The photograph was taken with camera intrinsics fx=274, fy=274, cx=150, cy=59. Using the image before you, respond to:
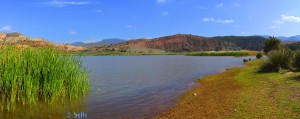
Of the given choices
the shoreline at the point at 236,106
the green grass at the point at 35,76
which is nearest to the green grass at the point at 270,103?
the shoreline at the point at 236,106

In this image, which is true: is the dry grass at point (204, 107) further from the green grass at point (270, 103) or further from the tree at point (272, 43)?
the tree at point (272, 43)

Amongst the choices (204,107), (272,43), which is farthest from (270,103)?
(272,43)

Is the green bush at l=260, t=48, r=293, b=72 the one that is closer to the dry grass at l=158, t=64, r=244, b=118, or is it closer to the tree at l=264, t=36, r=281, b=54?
the dry grass at l=158, t=64, r=244, b=118

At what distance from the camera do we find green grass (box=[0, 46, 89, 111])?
12.3 m

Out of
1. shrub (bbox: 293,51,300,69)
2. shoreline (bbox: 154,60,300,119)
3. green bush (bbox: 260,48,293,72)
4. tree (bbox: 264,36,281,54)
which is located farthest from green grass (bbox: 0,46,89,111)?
tree (bbox: 264,36,281,54)

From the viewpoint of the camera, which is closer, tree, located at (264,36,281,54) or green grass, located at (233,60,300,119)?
green grass, located at (233,60,300,119)

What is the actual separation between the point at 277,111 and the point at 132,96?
893cm

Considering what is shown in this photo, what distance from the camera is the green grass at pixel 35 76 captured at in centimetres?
1231

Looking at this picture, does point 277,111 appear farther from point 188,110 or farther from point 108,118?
point 108,118

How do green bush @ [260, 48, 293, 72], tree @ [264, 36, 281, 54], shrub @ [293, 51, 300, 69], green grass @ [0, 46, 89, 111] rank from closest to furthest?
1. green grass @ [0, 46, 89, 111]
2. shrub @ [293, 51, 300, 69]
3. green bush @ [260, 48, 293, 72]
4. tree @ [264, 36, 281, 54]

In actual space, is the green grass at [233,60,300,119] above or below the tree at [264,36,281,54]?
below

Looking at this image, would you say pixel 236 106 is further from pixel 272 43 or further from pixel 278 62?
pixel 272 43

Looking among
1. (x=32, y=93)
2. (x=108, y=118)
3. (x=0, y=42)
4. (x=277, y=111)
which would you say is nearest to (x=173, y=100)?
(x=108, y=118)

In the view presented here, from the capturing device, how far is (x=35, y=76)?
13.0m
